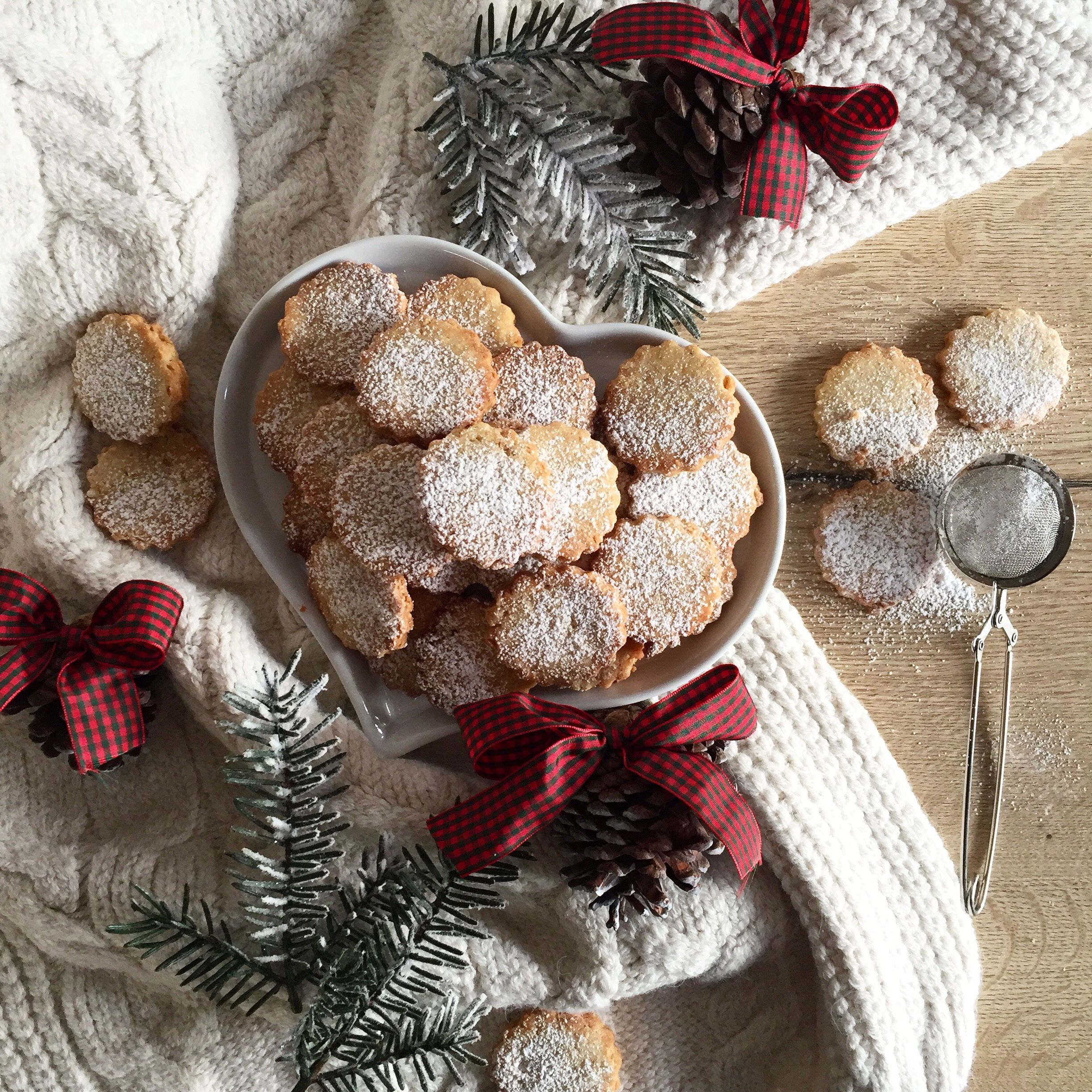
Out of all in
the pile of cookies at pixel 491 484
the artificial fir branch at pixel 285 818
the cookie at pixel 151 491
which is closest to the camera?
the artificial fir branch at pixel 285 818

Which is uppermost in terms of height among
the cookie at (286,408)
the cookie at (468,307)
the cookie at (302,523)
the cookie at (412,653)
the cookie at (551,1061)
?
the cookie at (468,307)

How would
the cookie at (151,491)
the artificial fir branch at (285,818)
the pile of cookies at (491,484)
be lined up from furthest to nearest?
the cookie at (151,491), the pile of cookies at (491,484), the artificial fir branch at (285,818)

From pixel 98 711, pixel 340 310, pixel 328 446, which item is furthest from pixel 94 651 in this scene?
pixel 340 310

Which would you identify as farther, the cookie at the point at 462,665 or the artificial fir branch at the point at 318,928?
the cookie at the point at 462,665

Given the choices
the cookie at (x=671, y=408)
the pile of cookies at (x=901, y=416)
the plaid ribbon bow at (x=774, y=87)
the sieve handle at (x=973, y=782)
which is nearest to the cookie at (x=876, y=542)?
the pile of cookies at (x=901, y=416)

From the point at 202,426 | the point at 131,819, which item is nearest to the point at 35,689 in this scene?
the point at 131,819

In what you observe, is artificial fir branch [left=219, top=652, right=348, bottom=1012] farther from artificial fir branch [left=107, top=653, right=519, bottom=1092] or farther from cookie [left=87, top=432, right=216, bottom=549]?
cookie [left=87, top=432, right=216, bottom=549]

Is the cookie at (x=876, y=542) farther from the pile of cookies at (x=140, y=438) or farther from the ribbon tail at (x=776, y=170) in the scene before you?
the pile of cookies at (x=140, y=438)

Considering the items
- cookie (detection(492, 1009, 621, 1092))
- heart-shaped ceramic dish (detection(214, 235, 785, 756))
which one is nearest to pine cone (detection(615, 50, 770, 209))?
heart-shaped ceramic dish (detection(214, 235, 785, 756))

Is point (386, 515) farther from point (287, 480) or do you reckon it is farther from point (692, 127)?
point (692, 127)
